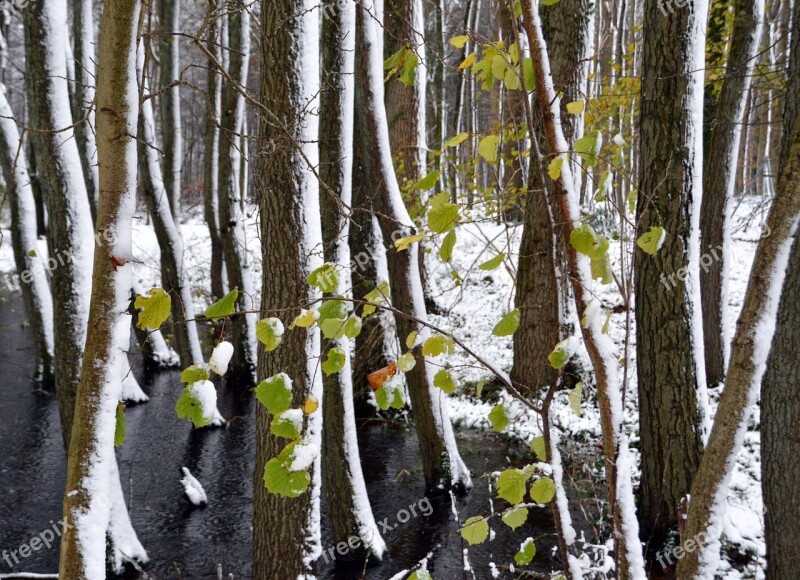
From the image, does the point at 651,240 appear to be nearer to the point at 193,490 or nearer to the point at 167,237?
the point at 193,490

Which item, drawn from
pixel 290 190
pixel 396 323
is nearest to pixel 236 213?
pixel 396 323

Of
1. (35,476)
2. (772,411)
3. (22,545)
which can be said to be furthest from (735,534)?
(35,476)

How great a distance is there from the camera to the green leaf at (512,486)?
154cm

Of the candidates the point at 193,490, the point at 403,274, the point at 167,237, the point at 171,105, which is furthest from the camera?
the point at 171,105

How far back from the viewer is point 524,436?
24.3 feet

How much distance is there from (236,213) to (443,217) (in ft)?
28.1

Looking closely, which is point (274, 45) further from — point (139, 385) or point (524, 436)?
point (139, 385)

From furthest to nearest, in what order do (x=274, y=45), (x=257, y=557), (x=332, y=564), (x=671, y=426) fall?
(x=332, y=564) < (x=671, y=426) < (x=257, y=557) < (x=274, y=45)

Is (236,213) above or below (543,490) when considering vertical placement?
above

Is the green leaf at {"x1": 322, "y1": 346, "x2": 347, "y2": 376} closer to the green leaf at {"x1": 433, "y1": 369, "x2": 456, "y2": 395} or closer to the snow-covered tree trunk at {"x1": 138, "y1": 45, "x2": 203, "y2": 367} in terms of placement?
the green leaf at {"x1": 433, "y1": 369, "x2": 456, "y2": 395}

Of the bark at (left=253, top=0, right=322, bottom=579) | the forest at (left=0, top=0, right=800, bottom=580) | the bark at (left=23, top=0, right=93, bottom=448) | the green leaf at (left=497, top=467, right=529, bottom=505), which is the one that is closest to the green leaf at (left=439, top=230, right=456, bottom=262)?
the forest at (left=0, top=0, right=800, bottom=580)

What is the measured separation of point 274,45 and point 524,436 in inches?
218

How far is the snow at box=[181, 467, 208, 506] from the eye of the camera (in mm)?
6059

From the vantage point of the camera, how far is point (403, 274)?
5.64m
